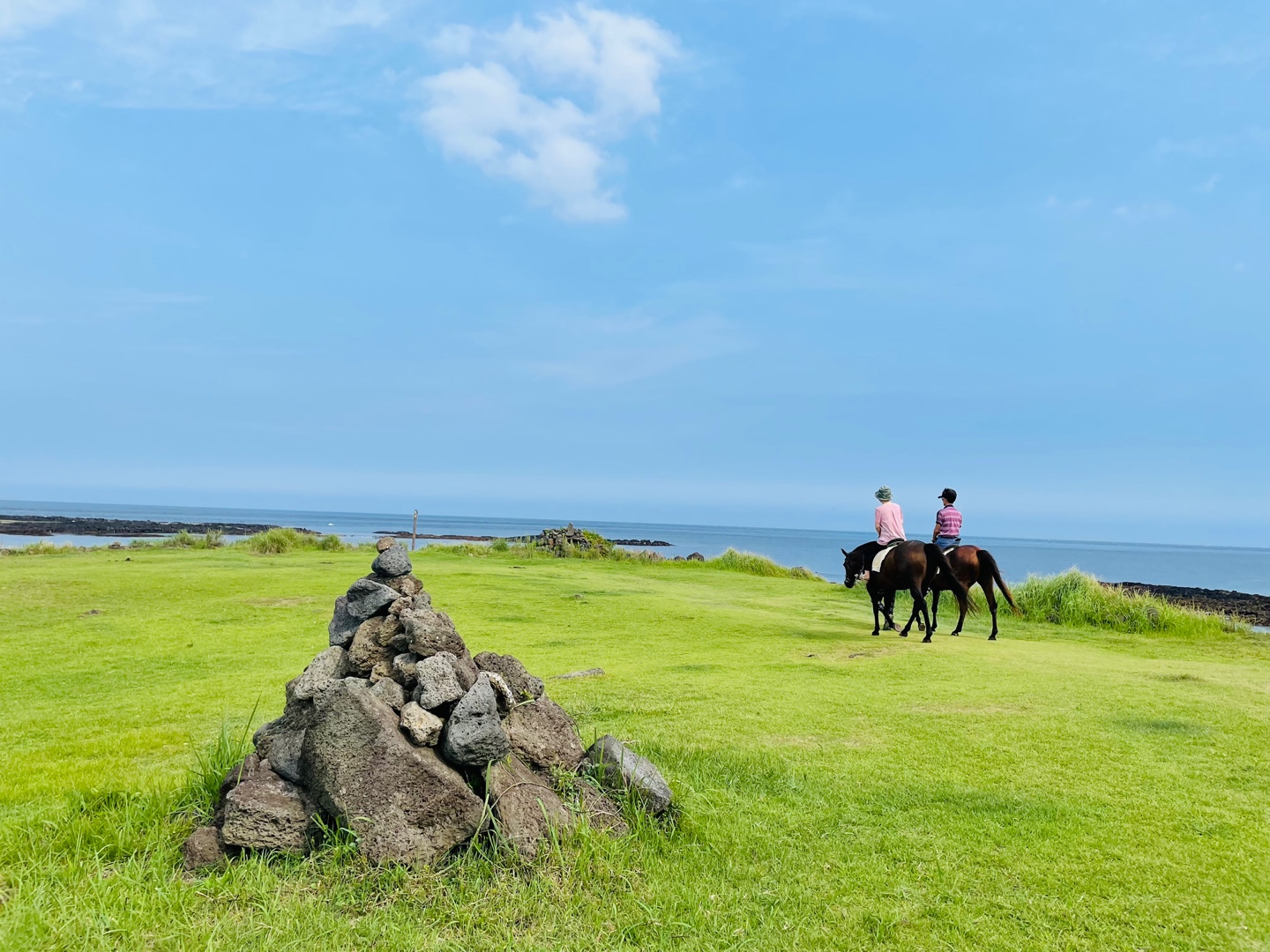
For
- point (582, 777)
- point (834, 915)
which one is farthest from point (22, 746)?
point (834, 915)

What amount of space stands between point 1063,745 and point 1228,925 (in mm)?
2615

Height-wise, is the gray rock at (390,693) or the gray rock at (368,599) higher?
the gray rock at (368,599)

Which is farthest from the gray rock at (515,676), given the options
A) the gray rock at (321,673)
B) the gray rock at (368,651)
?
the gray rock at (321,673)

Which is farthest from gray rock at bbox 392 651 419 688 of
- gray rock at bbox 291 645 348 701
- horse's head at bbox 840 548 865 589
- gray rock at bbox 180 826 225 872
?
horse's head at bbox 840 548 865 589

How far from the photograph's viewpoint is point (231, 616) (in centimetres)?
1259

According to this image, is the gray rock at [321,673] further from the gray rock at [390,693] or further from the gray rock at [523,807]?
the gray rock at [523,807]

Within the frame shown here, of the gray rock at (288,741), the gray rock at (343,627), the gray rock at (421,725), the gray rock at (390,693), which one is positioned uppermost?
the gray rock at (343,627)

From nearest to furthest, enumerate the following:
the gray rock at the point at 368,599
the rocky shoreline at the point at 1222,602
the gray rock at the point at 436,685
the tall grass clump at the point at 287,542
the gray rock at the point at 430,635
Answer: the gray rock at the point at 436,685
the gray rock at the point at 430,635
the gray rock at the point at 368,599
the rocky shoreline at the point at 1222,602
the tall grass clump at the point at 287,542

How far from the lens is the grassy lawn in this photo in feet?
10.7

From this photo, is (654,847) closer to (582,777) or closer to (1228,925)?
(582,777)

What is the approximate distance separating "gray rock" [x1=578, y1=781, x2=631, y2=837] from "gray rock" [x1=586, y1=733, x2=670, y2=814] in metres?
0.12

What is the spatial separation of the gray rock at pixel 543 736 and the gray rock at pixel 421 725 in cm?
46

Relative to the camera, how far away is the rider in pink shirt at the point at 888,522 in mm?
13234

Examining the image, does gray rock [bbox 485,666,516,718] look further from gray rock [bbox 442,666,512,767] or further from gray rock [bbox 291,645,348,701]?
gray rock [bbox 291,645,348,701]
